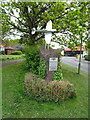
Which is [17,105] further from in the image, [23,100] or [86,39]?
[86,39]

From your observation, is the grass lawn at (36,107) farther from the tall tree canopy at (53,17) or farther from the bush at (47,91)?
the tall tree canopy at (53,17)

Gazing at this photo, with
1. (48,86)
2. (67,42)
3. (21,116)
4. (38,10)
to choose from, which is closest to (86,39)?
(67,42)

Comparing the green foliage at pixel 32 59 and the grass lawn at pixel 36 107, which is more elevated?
the green foliage at pixel 32 59

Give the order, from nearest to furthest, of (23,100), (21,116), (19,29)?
(21,116)
(23,100)
(19,29)

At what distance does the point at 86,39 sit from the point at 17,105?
5.12m

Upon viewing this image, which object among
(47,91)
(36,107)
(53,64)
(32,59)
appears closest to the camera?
(36,107)

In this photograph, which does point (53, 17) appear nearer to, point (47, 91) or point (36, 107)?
point (47, 91)

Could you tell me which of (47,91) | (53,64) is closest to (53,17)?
(53,64)

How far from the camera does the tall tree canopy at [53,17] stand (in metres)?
5.14

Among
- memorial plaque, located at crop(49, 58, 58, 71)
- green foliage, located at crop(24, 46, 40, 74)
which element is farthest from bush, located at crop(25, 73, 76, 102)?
green foliage, located at crop(24, 46, 40, 74)

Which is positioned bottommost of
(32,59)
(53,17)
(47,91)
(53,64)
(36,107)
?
(36,107)

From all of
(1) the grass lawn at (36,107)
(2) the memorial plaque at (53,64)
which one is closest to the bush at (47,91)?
(1) the grass lawn at (36,107)

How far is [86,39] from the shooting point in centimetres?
607

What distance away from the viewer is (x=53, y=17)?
519 cm
